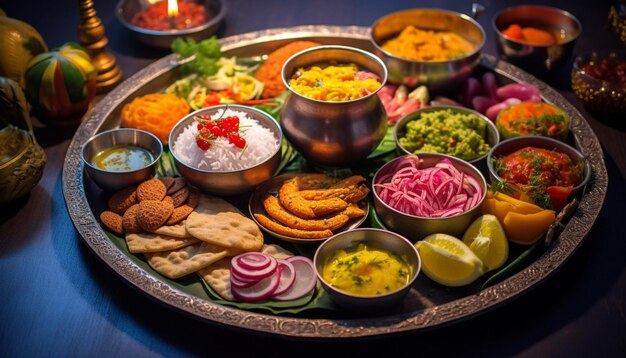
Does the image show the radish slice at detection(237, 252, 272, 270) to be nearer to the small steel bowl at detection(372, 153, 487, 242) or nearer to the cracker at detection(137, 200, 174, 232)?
the cracker at detection(137, 200, 174, 232)

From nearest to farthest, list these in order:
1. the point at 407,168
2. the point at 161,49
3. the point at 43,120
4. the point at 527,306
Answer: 1. the point at 527,306
2. the point at 407,168
3. the point at 43,120
4. the point at 161,49

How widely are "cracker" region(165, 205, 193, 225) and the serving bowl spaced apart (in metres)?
2.50

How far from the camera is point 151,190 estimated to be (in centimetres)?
338

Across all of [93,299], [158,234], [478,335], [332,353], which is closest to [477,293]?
[478,335]

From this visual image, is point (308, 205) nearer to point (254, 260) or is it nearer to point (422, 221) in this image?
point (254, 260)

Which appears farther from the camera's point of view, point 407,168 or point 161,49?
point 161,49

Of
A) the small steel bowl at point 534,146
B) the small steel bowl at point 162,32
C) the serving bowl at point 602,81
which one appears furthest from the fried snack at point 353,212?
the small steel bowl at point 162,32

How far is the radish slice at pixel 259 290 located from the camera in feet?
9.54

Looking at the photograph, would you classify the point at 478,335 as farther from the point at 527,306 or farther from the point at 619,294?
the point at 619,294

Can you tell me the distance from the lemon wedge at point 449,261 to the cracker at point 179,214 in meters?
1.14

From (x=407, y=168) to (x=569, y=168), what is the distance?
0.84 metres

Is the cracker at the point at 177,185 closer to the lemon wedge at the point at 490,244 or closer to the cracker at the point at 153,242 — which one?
the cracker at the point at 153,242

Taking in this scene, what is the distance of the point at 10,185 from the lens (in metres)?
3.39

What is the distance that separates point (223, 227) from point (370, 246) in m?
0.71
